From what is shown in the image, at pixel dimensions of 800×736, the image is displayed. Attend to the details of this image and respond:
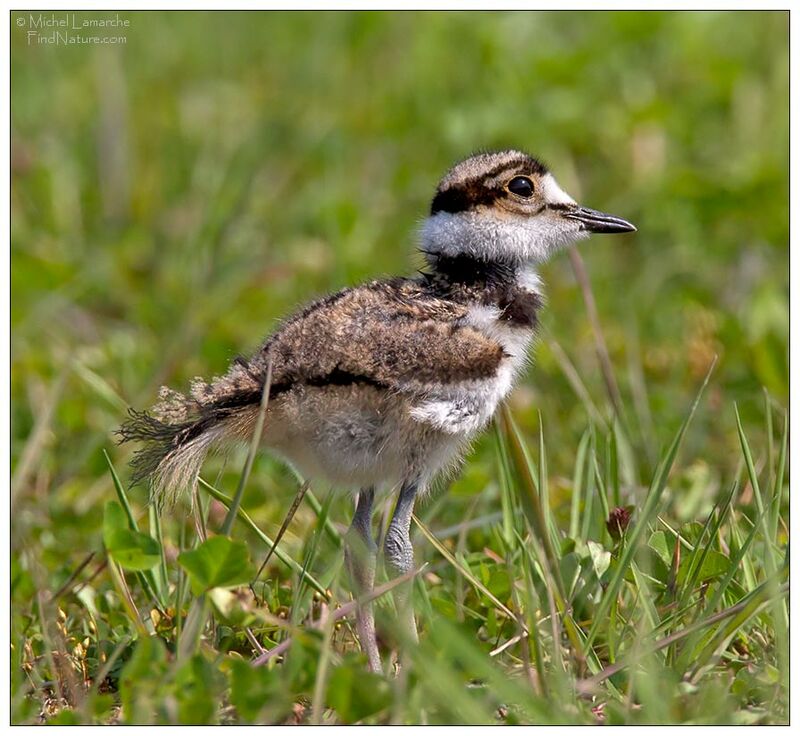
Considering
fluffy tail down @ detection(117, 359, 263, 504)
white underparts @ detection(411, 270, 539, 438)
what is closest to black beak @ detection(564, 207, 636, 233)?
white underparts @ detection(411, 270, 539, 438)

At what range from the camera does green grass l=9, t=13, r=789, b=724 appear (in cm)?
240

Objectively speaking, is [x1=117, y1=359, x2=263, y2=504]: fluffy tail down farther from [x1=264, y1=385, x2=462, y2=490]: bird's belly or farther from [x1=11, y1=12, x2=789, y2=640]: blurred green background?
[x1=11, y1=12, x2=789, y2=640]: blurred green background

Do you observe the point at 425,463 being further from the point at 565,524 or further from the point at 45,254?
the point at 45,254

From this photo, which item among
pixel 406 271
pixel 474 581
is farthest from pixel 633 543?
pixel 406 271

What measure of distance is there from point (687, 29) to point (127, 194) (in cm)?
301

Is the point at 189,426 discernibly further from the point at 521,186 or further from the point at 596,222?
the point at 596,222

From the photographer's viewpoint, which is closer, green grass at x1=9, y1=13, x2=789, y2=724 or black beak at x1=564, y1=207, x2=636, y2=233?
green grass at x1=9, y1=13, x2=789, y2=724

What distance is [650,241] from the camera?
5516mm

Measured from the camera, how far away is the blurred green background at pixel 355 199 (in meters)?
4.09

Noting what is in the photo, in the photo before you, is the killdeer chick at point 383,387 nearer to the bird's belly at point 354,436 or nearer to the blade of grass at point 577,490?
the bird's belly at point 354,436

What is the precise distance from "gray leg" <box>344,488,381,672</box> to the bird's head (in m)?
0.62

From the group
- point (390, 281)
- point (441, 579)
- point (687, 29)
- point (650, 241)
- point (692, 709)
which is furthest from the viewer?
point (687, 29)

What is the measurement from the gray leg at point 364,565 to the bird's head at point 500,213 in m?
0.62

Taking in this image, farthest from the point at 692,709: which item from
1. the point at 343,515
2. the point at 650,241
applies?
the point at 650,241
